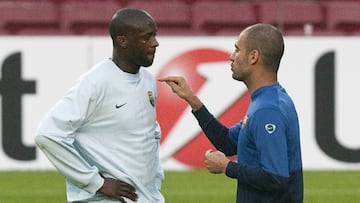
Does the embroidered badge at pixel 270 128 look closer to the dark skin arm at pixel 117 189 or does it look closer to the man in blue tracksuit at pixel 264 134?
the man in blue tracksuit at pixel 264 134

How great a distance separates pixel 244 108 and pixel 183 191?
230cm

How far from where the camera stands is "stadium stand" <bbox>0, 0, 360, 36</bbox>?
50.4ft

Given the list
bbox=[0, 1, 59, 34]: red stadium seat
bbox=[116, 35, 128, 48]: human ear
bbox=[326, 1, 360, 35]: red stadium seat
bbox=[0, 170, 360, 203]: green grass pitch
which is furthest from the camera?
bbox=[326, 1, 360, 35]: red stadium seat

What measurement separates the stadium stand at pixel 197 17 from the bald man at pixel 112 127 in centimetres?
936

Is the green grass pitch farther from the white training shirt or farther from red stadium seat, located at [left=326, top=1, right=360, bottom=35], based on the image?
the white training shirt

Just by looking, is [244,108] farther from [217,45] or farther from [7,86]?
[7,86]

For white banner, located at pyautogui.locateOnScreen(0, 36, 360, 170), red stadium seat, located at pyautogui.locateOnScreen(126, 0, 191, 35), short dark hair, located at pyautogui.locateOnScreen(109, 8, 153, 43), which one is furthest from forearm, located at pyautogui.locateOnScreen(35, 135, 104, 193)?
red stadium seat, located at pyautogui.locateOnScreen(126, 0, 191, 35)

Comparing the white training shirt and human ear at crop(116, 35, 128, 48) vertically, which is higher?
human ear at crop(116, 35, 128, 48)

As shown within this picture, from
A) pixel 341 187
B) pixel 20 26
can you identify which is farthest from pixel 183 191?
pixel 20 26

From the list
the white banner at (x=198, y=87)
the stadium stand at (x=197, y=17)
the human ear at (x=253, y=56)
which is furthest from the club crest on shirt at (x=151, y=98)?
the stadium stand at (x=197, y=17)

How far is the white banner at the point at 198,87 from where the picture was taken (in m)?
13.6

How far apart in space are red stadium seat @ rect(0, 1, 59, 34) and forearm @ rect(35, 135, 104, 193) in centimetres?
971

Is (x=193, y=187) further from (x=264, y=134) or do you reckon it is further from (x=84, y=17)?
(x=264, y=134)

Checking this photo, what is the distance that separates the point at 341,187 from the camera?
479 inches
